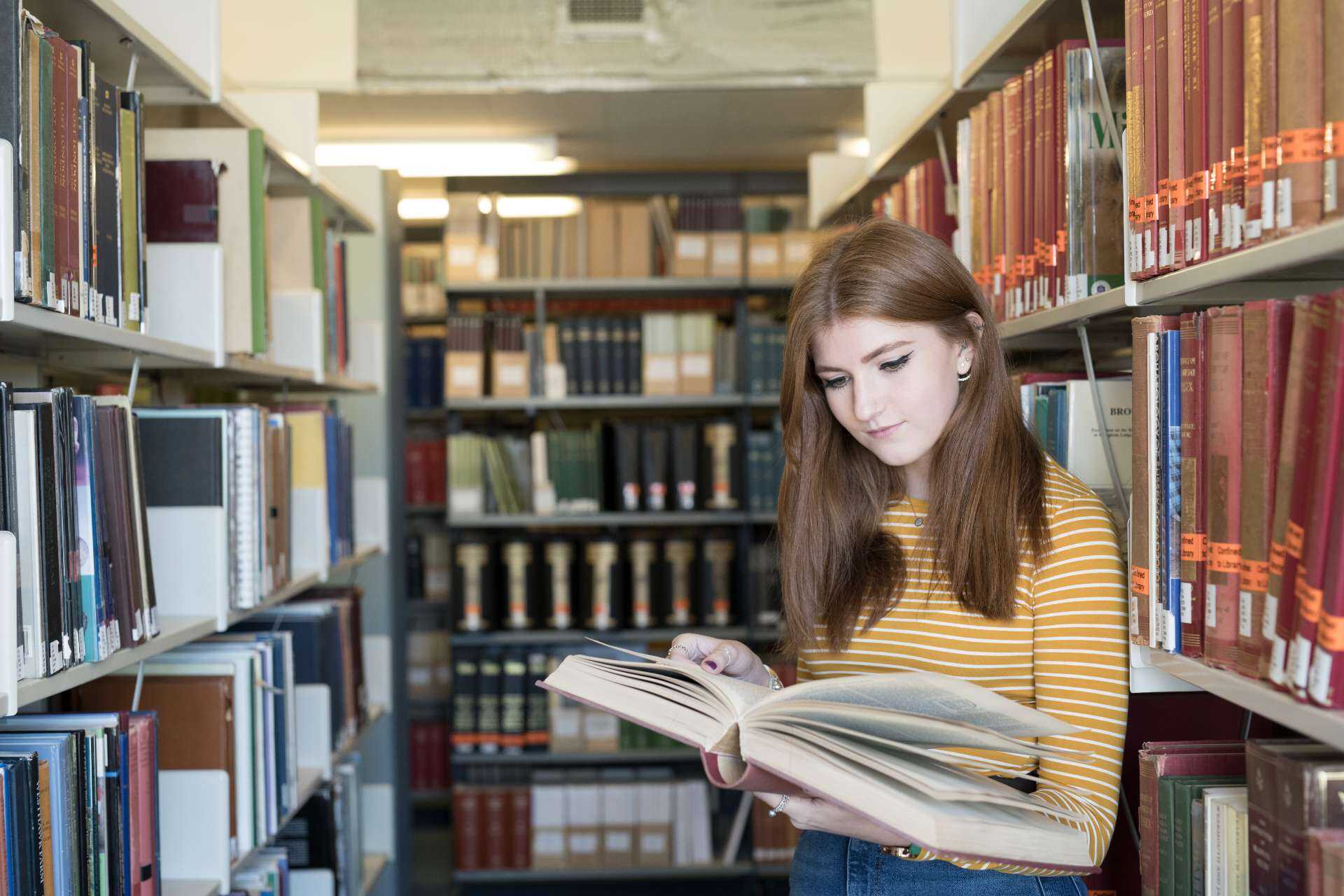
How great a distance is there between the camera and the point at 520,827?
3791 millimetres

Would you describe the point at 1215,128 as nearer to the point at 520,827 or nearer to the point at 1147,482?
the point at 1147,482

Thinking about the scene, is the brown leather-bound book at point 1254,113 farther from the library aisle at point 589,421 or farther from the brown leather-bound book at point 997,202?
the brown leather-bound book at point 997,202

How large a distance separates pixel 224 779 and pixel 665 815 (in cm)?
222

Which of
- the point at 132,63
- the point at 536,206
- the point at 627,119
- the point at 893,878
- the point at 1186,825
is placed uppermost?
the point at 627,119

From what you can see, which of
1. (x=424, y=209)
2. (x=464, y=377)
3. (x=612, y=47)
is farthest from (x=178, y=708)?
(x=424, y=209)

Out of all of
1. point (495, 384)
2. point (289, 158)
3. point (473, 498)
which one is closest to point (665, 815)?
point (473, 498)

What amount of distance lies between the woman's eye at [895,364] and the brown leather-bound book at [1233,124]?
0.35 m

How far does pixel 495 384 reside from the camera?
12.4ft

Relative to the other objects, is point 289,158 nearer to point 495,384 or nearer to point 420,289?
point 495,384

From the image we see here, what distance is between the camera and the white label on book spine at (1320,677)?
768 mm

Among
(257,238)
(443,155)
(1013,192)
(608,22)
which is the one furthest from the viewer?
(443,155)

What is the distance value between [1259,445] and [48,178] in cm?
123

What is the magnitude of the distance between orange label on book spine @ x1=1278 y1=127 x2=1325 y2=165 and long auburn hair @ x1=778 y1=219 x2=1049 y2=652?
1.39ft

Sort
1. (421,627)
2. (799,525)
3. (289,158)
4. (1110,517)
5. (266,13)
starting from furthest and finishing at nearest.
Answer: (421,627) → (266,13) → (289,158) → (799,525) → (1110,517)
